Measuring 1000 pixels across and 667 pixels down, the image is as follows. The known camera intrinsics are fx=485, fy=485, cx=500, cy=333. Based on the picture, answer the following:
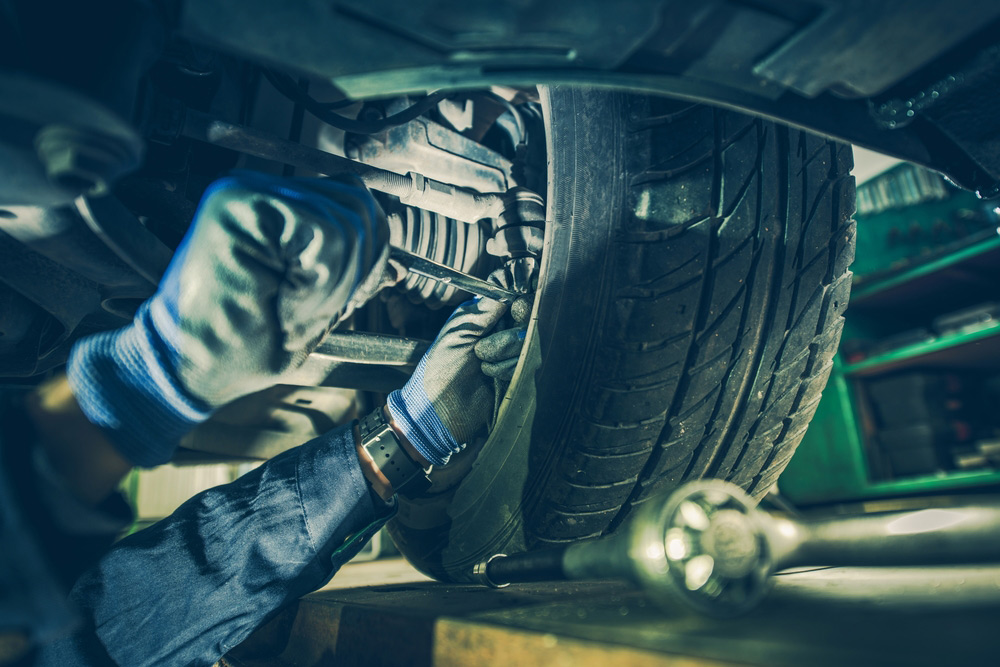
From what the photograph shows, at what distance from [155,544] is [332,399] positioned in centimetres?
73

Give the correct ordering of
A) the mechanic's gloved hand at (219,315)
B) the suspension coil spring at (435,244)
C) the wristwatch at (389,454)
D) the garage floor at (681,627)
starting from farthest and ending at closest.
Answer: the suspension coil spring at (435,244) < the wristwatch at (389,454) < the mechanic's gloved hand at (219,315) < the garage floor at (681,627)

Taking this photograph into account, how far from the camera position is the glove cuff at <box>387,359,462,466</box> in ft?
3.03

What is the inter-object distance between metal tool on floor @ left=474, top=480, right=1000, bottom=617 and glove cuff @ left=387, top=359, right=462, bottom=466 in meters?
0.50

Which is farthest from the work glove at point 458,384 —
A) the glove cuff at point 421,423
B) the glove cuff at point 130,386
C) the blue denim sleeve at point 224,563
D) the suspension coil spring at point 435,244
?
the glove cuff at point 130,386

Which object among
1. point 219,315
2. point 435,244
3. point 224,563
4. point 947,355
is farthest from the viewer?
point 947,355

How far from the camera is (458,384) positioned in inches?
36.8

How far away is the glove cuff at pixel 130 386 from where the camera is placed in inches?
22.7

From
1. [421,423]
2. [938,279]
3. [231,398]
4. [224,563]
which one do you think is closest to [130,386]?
[231,398]

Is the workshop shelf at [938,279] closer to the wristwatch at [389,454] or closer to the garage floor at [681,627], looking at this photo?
the garage floor at [681,627]

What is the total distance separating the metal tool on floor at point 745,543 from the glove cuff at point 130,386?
0.55m

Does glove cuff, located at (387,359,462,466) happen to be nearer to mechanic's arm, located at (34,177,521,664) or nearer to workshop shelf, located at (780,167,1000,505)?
mechanic's arm, located at (34,177,521,664)

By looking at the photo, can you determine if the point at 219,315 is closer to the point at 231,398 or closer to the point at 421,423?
the point at 231,398

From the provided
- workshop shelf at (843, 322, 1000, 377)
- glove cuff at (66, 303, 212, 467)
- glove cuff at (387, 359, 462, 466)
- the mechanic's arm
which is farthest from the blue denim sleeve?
workshop shelf at (843, 322, 1000, 377)

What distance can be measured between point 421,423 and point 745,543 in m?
0.61
